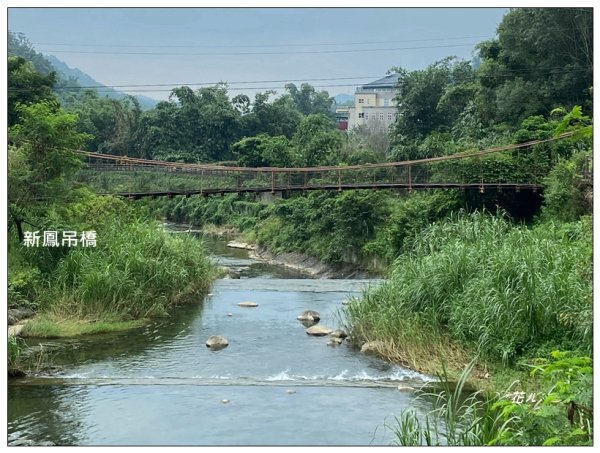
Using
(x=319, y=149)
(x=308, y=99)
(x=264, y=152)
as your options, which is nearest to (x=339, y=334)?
(x=319, y=149)

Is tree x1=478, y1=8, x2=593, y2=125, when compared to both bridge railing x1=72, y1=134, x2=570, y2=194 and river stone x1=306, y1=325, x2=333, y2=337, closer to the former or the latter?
bridge railing x1=72, y1=134, x2=570, y2=194

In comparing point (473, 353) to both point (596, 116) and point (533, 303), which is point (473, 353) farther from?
point (596, 116)

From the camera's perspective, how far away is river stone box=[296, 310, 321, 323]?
806 cm

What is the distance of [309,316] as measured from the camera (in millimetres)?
8117

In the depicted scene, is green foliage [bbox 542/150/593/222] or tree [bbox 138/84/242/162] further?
tree [bbox 138/84/242/162]

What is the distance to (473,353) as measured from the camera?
568 cm

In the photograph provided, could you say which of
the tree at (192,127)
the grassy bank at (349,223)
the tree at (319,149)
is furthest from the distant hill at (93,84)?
the grassy bank at (349,223)

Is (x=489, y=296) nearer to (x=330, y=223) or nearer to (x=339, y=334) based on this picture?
(x=339, y=334)

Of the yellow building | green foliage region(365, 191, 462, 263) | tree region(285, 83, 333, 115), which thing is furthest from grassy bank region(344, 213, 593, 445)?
tree region(285, 83, 333, 115)

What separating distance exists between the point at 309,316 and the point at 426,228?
237 centimetres

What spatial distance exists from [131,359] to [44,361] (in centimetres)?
67

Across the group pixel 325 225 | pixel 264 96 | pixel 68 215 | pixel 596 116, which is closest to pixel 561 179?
pixel 325 225

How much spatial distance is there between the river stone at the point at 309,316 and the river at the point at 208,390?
10 centimetres

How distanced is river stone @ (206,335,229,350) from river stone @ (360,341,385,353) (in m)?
1.24
